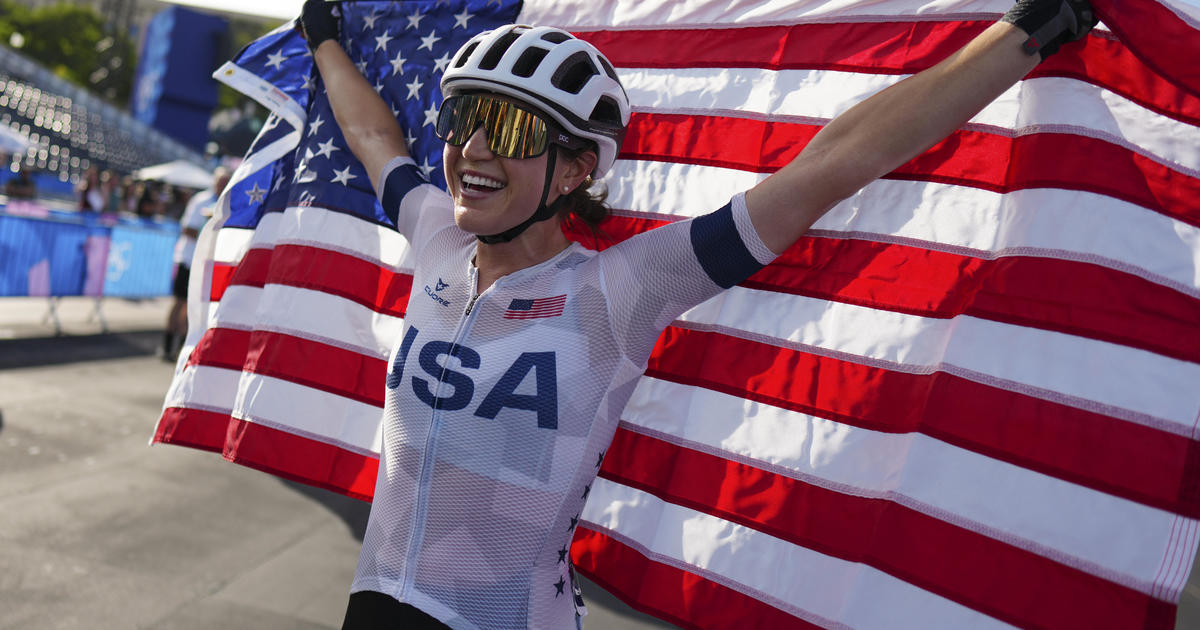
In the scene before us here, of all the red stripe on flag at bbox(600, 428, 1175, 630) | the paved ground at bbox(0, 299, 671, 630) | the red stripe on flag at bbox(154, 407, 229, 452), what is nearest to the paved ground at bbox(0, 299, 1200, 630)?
the paved ground at bbox(0, 299, 671, 630)

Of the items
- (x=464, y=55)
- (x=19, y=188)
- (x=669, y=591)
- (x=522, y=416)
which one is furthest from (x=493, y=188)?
(x=19, y=188)

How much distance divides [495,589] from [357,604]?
441 mm

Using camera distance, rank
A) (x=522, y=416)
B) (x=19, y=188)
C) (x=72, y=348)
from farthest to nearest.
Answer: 1. (x=19, y=188)
2. (x=72, y=348)
3. (x=522, y=416)

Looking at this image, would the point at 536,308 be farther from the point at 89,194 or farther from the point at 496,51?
the point at 89,194

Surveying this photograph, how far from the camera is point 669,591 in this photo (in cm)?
271

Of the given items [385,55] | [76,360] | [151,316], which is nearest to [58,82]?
[151,316]

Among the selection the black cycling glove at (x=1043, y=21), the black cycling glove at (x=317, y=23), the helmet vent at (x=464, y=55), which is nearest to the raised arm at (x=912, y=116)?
the black cycling glove at (x=1043, y=21)

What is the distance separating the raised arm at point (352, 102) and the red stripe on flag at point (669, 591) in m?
1.48

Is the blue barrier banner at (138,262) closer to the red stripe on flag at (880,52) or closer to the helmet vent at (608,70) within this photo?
the red stripe on flag at (880,52)

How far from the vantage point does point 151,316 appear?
14.6 m

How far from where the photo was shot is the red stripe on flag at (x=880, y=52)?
7.50 ft

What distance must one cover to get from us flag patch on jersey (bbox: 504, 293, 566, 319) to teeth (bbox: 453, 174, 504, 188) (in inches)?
12.8

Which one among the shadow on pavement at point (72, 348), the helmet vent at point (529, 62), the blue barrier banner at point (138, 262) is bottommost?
the shadow on pavement at point (72, 348)

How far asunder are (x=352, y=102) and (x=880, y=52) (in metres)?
1.93
